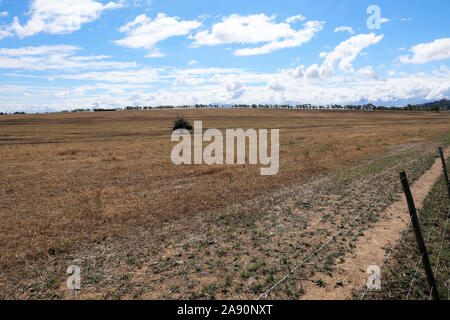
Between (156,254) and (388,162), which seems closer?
(156,254)

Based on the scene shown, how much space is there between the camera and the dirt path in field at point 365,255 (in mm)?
5663

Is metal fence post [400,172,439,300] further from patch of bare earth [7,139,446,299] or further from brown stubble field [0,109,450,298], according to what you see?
brown stubble field [0,109,450,298]

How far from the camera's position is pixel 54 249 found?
8.11m

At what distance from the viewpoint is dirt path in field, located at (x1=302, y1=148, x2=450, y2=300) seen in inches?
223

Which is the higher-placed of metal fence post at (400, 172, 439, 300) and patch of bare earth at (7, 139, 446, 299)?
metal fence post at (400, 172, 439, 300)

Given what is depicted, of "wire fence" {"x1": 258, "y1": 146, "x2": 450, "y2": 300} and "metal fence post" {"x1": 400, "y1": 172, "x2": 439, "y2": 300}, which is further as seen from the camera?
"wire fence" {"x1": 258, "y1": 146, "x2": 450, "y2": 300}

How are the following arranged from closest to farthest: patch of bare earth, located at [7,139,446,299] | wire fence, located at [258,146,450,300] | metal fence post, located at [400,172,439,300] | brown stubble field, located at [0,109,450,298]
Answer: metal fence post, located at [400,172,439,300] → wire fence, located at [258,146,450,300] → patch of bare earth, located at [7,139,446,299] → brown stubble field, located at [0,109,450,298]

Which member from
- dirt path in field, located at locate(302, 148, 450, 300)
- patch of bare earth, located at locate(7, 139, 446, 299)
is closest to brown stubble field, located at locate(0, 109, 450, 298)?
patch of bare earth, located at locate(7, 139, 446, 299)

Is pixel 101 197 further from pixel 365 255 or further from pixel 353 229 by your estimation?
pixel 365 255

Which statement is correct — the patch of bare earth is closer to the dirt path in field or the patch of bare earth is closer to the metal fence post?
the dirt path in field

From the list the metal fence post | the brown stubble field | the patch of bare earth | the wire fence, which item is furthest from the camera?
the brown stubble field
